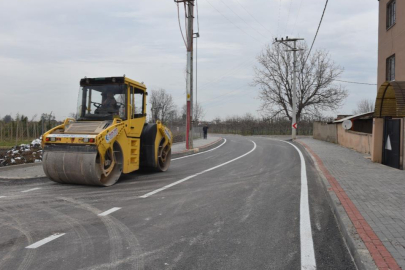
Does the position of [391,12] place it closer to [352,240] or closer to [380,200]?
[380,200]

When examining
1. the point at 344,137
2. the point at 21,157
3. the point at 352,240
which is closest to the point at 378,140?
the point at 352,240

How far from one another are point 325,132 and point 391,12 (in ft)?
49.0

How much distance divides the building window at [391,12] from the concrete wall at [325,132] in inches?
427

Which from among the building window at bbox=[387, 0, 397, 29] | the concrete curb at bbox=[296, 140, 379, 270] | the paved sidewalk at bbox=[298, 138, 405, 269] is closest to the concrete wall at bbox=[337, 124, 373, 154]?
the paved sidewalk at bbox=[298, 138, 405, 269]

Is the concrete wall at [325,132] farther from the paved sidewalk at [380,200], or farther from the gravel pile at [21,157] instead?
the gravel pile at [21,157]

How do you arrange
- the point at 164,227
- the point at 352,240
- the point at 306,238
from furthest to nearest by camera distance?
the point at 164,227, the point at 306,238, the point at 352,240

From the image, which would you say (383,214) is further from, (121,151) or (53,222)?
(121,151)

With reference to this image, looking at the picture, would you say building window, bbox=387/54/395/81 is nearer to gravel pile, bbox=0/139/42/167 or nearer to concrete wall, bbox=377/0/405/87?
concrete wall, bbox=377/0/405/87

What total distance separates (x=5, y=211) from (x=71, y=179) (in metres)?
2.33

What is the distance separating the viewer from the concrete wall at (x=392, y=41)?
17.4 metres

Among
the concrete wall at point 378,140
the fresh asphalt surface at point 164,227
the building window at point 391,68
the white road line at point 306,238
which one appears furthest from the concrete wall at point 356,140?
the white road line at point 306,238

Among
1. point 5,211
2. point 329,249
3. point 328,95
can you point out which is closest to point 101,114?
point 5,211

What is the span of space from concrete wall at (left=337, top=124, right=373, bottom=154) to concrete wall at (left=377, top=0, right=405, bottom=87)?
3.53 m

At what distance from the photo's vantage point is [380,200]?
21.7 feet
